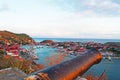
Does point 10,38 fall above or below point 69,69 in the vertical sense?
below

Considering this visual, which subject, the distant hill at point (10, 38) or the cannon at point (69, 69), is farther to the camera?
the distant hill at point (10, 38)

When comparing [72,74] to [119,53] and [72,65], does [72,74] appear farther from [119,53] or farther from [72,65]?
[119,53]

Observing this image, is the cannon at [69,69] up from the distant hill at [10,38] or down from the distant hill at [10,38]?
up

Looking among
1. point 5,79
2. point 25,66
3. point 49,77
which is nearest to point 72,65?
point 49,77

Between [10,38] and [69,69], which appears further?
[10,38]

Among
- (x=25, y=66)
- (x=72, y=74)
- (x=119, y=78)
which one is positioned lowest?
(x=119, y=78)

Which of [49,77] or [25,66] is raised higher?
[49,77]

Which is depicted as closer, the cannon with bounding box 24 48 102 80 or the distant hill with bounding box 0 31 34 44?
the cannon with bounding box 24 48 102 80

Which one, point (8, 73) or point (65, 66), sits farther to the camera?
point (8, 73)
